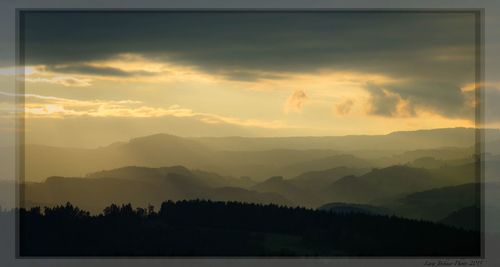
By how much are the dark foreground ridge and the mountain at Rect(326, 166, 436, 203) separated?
0.58ft

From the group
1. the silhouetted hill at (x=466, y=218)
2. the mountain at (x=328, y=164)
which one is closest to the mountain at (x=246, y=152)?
the mountain at (x=328, y=164)

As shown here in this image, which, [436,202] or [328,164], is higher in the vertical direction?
[328,164]

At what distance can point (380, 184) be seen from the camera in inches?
236

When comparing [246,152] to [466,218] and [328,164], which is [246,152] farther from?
[466,218]

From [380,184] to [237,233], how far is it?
4.62ft

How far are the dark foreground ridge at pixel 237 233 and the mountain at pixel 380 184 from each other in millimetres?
178

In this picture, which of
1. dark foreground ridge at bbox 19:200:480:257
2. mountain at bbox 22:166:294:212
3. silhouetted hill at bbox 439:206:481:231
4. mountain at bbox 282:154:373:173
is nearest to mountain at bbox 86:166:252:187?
mountain at bbox 22:166:294:212

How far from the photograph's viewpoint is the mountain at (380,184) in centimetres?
597

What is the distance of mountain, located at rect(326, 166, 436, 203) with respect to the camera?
19.6ft

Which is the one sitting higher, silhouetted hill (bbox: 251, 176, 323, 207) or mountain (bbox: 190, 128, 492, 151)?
mountain (bbox: 190, 128, 492, 151)

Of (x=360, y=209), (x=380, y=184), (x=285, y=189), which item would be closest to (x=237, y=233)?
(x=285, y=189)

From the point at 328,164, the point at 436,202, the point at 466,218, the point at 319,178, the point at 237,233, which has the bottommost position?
the point at 237,233

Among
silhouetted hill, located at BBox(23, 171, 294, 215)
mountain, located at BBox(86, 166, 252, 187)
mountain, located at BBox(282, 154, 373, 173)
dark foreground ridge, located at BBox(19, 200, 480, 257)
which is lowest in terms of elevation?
dark foreground ridge, located at BBox(19, 200, 480, 257)

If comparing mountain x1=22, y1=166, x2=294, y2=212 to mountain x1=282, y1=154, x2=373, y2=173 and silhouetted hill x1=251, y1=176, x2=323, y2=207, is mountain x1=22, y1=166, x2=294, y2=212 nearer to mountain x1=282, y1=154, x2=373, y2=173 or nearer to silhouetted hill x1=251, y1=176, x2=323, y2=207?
silhouetted hill x1=251, y1=176, x2=323, y2=207
